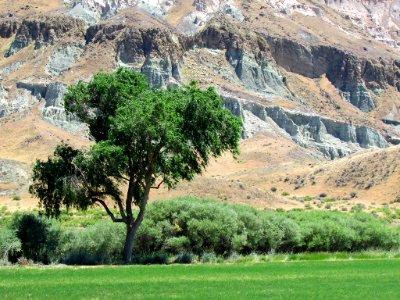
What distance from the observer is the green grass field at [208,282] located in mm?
20719

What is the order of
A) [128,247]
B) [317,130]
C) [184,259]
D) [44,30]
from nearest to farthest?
[128,247]
[184,259]
[317,130]
[44,30]

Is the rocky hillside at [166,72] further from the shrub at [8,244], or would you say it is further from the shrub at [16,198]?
the shrub at [8,244]

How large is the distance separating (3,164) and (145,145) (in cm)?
7163

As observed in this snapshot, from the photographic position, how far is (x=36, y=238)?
34875mm

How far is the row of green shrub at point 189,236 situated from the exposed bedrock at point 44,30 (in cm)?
13664

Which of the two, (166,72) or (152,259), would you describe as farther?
(166,72)

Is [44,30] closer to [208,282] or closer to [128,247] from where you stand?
[128,247]

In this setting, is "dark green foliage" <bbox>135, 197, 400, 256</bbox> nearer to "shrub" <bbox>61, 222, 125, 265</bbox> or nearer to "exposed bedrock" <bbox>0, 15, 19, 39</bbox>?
"shrub" <bbox>61, 222, 125, 265</bbox>

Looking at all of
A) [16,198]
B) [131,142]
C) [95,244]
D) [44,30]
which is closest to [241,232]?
[95,244]

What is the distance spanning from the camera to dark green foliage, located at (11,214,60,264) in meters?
34.7

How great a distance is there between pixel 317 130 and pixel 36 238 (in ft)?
439

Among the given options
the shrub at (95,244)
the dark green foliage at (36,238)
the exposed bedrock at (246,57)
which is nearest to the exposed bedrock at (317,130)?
the exposed bedrock at (246,57)

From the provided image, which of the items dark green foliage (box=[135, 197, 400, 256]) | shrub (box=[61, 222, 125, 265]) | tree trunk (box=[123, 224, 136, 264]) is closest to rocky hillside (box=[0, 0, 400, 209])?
dark green foliage (box=[135, 197, 400, 256])

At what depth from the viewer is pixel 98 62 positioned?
156375 mm
